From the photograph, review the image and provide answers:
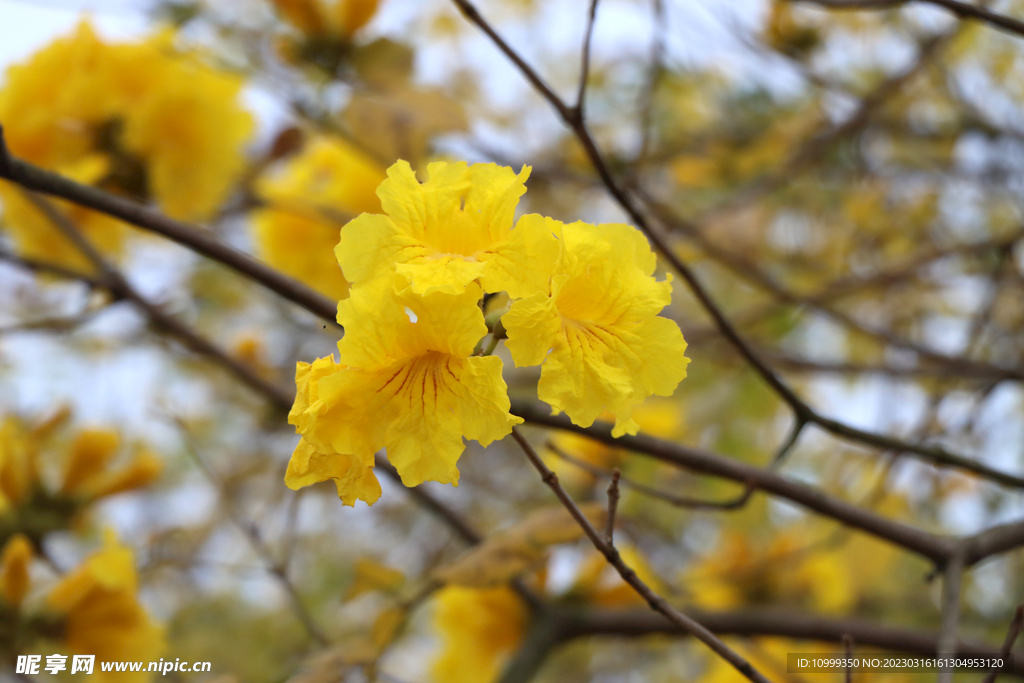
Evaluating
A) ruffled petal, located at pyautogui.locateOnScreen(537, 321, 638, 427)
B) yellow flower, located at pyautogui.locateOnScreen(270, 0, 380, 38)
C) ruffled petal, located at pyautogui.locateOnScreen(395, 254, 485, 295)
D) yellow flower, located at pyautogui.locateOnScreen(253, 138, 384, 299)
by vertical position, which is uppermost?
yellow flower, located at pyautogui.locateOnScreen(270, 0, 380, 38)

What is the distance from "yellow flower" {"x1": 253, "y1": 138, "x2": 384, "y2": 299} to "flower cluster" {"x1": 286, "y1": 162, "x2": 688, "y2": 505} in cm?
103

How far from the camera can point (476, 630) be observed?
179cm

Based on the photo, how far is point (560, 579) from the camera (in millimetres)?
1935

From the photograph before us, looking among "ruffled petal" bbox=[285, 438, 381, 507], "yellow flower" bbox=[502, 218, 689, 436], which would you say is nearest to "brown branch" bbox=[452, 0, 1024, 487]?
"yellow flower" bbox=[502, 218, 689, 436]

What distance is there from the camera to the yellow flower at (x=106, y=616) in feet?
4.78

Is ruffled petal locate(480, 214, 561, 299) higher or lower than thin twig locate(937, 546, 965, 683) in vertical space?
higher

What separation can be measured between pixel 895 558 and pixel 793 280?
108 centimetres

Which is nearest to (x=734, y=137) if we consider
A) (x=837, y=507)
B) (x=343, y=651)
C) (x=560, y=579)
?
(x=560, y=579)

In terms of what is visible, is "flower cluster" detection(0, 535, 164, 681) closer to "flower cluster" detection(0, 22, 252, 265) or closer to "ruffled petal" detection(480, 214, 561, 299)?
"flower cluster" detection(0, 22, 252, 265)

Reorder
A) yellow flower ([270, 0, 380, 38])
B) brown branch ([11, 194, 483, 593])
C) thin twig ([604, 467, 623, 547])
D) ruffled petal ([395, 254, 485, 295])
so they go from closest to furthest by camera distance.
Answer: ruffled petal ([395, 254, 485, 295])
thin twig ([604, 467, 623, 547])
brown branch ([11, 194, 483, 593])
yellow flower ([270, 0, 380, 38])

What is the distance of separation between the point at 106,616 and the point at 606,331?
4.06ft

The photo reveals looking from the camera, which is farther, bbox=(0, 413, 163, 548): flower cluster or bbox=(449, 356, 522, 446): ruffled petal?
bbox=(0, 413, 163, 548): flower cluster

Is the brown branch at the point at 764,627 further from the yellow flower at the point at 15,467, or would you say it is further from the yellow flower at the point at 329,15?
the yellow flower at the point at 329,15

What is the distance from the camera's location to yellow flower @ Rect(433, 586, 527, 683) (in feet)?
5.76
